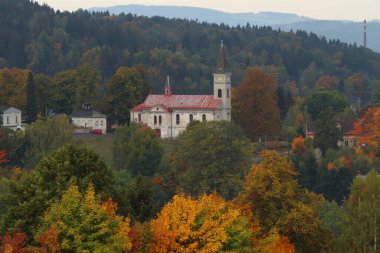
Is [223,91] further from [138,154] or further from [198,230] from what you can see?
[198,230]

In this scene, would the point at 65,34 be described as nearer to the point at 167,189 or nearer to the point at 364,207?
the point at 167,189

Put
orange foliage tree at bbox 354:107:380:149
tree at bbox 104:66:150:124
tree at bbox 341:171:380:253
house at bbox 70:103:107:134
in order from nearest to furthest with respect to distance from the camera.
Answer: tree at bbox 341:171:380:253, orange foliage tree at bbox 354:107:380:149, house at bbox 70:103:107:134, tree at bbox 104:66:150:124

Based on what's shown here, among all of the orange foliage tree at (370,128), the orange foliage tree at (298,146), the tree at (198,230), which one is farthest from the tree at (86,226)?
the orange foliage tree at (370,128)

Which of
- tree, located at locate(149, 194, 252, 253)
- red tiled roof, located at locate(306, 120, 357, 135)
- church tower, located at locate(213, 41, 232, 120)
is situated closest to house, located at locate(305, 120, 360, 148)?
red tiled roof, located at locate(306, 120, 357, 135)

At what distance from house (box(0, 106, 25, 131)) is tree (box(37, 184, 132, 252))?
6539 cm

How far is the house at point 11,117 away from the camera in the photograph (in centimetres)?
10296

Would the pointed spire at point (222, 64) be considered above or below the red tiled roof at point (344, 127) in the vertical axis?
above

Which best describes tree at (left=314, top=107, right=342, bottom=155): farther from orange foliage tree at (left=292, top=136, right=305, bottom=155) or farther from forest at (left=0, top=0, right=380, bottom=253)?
orange foliage tree at (left=292, top=136, right=305, bottom=155)

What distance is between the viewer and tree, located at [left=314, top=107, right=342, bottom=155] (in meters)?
94.7

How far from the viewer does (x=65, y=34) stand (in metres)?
186

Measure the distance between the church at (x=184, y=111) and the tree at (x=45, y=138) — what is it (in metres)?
14.1

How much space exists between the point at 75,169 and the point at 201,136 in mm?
36810

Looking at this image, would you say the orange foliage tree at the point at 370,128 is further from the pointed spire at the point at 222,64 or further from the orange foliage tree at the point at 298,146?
the pointed spire at the point at 222,64

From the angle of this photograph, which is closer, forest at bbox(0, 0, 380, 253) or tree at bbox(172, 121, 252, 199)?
forest at bbox(0, 0, 380, 253)
